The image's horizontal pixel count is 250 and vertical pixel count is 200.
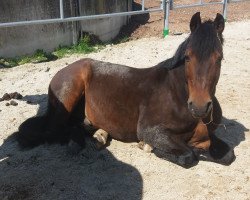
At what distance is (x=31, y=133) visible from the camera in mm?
4762

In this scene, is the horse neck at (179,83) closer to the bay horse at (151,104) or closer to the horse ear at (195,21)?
the bay horse at (151,104)

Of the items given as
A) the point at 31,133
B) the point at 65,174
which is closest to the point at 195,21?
the point at 65,174

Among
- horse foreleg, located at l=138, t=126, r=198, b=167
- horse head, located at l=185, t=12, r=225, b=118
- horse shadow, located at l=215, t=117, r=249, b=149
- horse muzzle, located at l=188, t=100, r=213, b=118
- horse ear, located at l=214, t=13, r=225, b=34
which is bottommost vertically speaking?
horse shadow, located at l=215, t=117, r=249, b=149

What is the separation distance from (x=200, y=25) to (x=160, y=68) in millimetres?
840

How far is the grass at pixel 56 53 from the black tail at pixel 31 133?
11.2 feet

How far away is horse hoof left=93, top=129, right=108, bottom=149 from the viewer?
4656 millimetres

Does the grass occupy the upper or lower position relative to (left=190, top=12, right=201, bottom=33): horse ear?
lower

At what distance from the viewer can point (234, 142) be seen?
4.77 m

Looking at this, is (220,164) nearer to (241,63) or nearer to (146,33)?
(241,63)

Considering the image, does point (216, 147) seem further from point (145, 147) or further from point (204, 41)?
point (204, 41)

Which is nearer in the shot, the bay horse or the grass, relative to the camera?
the bay horse

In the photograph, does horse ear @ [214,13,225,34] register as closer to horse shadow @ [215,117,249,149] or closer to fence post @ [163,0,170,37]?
Answer: horse shadow @ [215,117,249,149]

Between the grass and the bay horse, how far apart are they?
3.61m

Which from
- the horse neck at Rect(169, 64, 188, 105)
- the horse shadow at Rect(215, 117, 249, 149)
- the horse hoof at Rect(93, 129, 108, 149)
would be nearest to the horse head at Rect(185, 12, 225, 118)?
the horse neck at Rect(169, 64, 188, 105)
